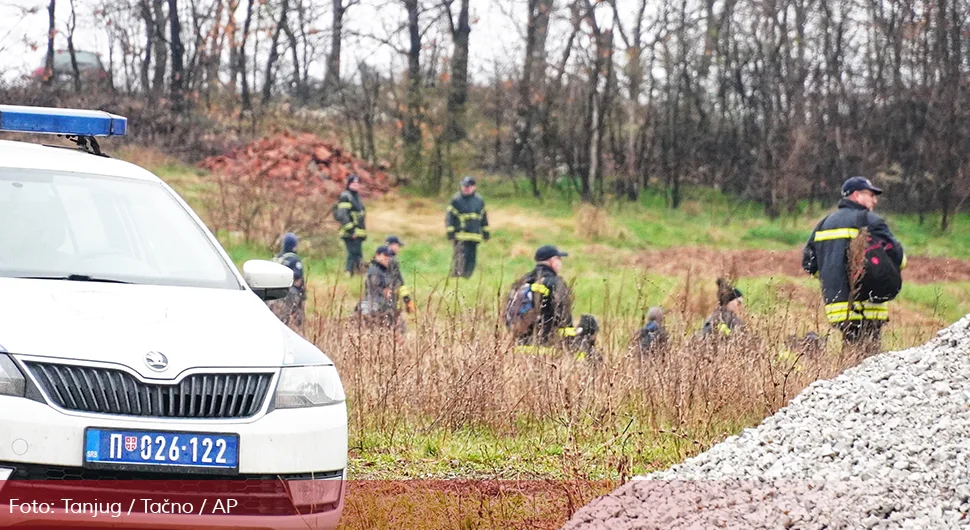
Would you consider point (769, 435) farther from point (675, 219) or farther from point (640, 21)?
point (640, 21)

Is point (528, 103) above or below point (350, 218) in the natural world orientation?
above

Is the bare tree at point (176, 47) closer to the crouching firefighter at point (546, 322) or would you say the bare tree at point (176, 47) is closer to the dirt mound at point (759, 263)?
the dirt mound at point (759, 263)

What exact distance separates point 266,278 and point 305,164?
26.3 metres

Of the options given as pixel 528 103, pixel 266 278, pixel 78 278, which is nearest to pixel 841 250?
pixel 266 278

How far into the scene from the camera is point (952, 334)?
690cm

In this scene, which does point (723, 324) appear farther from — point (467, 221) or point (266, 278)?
point (467, 221)

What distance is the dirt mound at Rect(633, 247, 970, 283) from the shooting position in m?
21.6

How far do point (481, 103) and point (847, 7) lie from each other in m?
11.2

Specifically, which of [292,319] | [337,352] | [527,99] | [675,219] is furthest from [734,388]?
[527,99]

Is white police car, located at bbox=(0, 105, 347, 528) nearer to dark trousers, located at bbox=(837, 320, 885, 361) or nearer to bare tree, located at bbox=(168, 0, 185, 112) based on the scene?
dark trousers, located at bbox=(837, 320, 885, 361)

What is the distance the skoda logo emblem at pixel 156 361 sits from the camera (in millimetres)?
3877

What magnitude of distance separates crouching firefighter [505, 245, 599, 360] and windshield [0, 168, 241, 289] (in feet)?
9.92

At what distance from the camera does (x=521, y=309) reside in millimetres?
9086

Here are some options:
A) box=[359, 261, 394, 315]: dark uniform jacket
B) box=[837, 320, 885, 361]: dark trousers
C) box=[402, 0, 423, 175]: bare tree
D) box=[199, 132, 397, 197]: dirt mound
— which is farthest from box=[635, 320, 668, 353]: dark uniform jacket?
box=[402, 0, 423, 175]: bare tree
